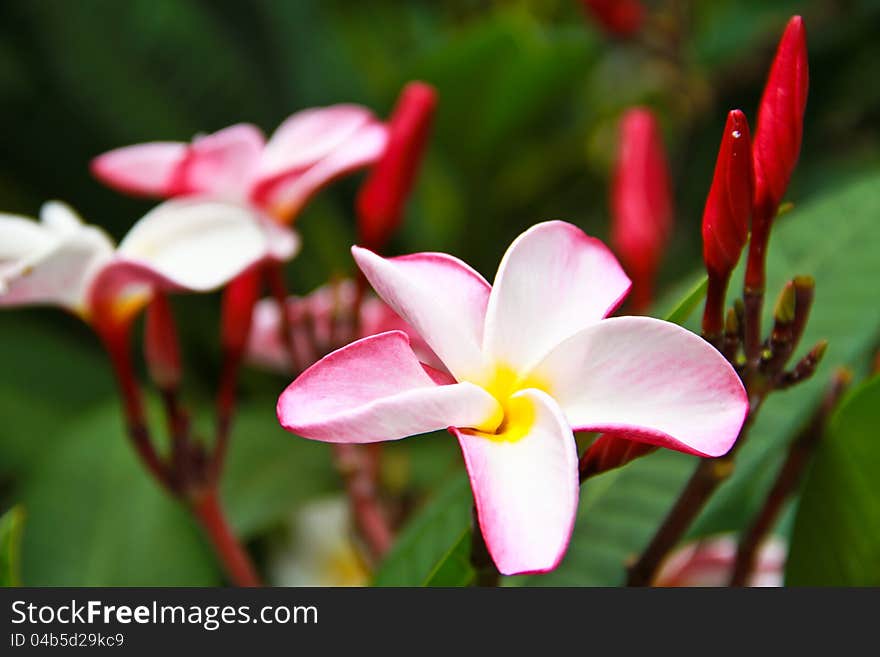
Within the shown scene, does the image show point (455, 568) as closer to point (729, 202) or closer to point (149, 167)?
point (729, 202)

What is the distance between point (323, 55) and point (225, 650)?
78 centimetres

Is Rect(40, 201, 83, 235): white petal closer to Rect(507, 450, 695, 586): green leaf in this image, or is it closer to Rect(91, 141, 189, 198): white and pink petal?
Rect(91, 141, 189, 198): white and pink petal

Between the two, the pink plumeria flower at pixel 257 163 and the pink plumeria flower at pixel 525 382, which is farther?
the pink plumeria flower at pixel 257 163

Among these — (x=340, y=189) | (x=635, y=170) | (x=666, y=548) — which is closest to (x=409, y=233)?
(x=340, y=189)

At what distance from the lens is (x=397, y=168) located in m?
0.60

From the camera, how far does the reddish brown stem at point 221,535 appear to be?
577mm

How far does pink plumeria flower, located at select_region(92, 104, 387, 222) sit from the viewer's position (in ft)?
1.69

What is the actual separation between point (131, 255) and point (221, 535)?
0.19m

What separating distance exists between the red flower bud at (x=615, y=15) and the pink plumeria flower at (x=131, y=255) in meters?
0.65

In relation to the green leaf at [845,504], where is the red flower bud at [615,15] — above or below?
above

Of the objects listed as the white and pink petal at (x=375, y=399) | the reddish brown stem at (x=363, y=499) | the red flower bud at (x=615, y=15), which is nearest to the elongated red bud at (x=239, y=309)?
the reddish brown stem at (x=363, y=499)

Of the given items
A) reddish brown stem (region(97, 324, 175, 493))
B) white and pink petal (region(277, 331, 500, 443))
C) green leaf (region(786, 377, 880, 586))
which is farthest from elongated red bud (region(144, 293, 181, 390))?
green leaf (region(786, 377, 880, 586))

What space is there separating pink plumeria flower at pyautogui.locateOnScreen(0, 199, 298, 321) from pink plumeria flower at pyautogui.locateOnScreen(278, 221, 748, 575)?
15 centimetres

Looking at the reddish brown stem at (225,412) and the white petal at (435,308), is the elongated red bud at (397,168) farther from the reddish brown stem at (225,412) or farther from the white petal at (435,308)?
the white petal at (435,308)
